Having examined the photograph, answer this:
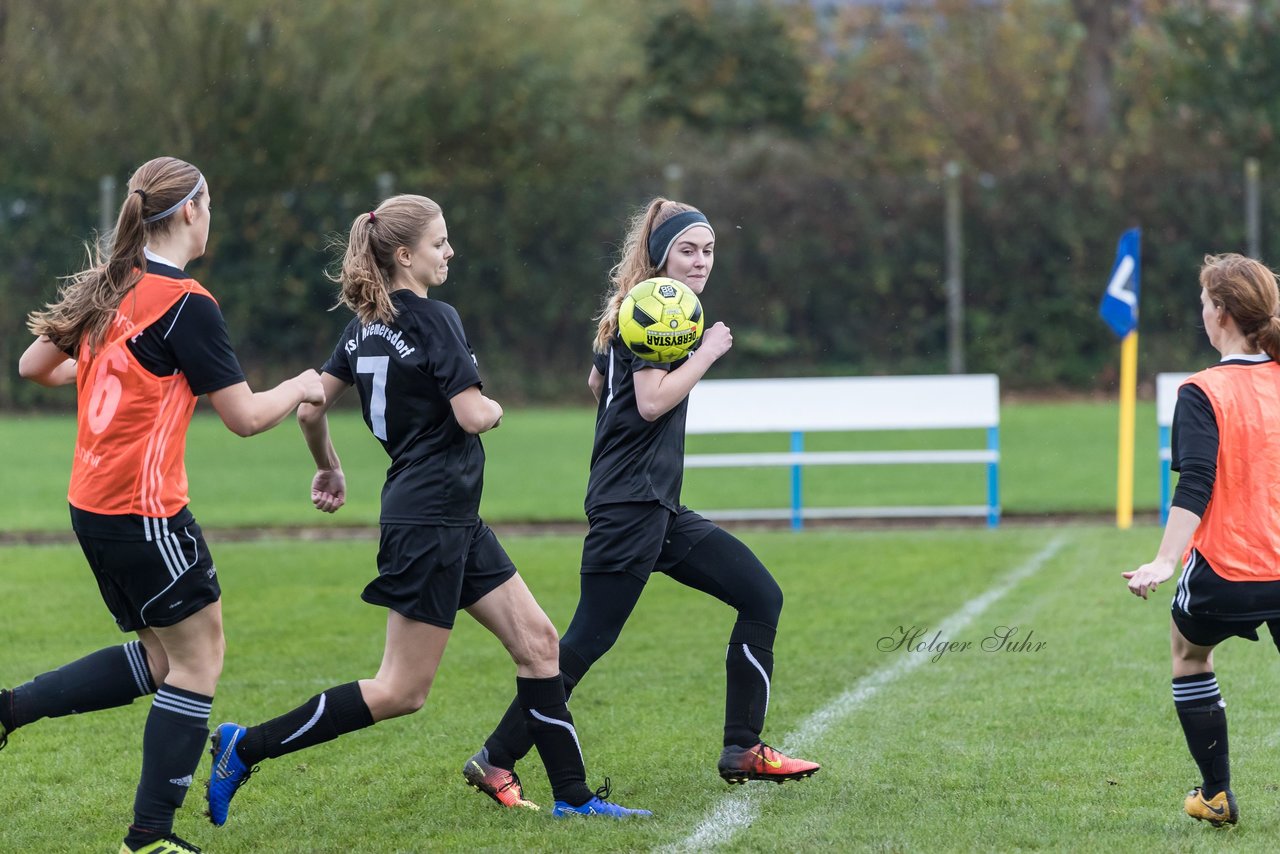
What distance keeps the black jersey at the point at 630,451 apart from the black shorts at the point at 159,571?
1260 millimetres

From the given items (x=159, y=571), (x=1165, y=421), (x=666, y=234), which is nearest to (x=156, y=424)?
(x=159, y=571)

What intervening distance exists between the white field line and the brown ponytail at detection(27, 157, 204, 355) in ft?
7.02

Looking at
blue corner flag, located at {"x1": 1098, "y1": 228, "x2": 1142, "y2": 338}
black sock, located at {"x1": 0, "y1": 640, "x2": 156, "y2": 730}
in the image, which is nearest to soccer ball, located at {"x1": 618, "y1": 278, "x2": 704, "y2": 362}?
black sock, located at {"x1": 0, "y1": 640, "x2": 156, "y2": 730}

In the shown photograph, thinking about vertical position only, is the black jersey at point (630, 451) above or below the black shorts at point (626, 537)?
above

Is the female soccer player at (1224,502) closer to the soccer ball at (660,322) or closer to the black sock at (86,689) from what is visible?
the soccer ball at (660,322)

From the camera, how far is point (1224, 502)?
442 cm

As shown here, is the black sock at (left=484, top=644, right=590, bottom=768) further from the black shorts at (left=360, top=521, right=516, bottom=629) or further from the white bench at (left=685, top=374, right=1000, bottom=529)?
the white bench at (left=685, top=374, right=1000, bottom=529)

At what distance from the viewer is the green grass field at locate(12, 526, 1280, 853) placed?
468 cm

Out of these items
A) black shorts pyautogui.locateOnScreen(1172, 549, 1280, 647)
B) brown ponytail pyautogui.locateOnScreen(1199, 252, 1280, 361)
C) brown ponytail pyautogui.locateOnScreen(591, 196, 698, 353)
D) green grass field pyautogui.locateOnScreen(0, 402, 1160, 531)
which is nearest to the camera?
black shorts pyautogui.locateOnScreen(1172, 549, 1280, 647)

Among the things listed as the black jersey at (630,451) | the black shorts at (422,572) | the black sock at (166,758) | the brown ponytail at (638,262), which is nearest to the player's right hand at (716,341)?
the black jersey at (630,451)

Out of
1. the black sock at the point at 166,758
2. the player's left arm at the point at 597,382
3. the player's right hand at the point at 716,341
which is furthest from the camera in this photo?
the player's left arm at the point at 597,382

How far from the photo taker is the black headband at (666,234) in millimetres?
5059

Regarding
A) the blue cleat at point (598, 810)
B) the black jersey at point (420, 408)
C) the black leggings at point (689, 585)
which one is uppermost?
the black jersey at point (420, 408)

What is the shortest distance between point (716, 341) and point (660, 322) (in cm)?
22
